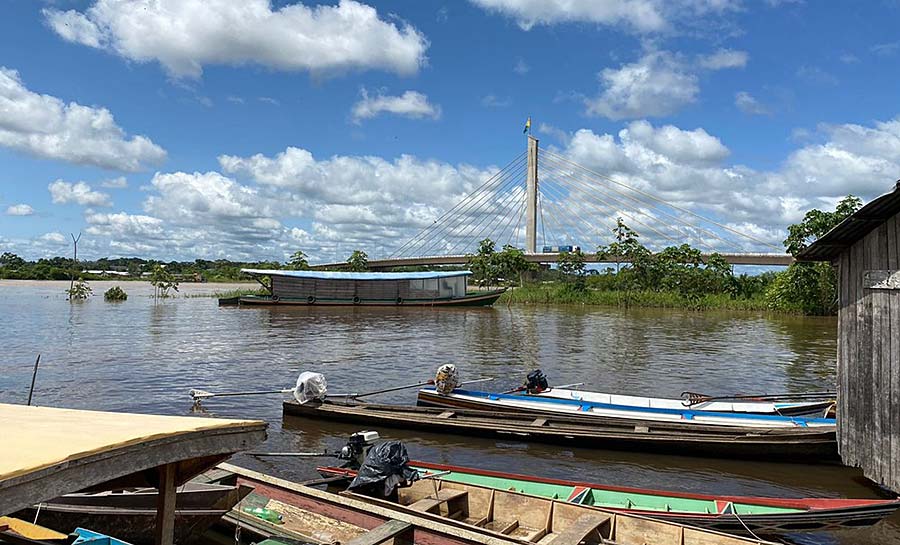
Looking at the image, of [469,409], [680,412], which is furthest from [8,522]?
[680,412]

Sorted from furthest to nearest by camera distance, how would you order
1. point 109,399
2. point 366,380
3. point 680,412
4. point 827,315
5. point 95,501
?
1. point 827,315
2. point 366,380
3. point 109,399
4. point 680,412
5. point 95,501

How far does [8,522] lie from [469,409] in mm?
7617

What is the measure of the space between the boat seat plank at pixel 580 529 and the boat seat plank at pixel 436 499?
4.26 feet

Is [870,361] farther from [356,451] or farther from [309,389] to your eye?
[309,389]

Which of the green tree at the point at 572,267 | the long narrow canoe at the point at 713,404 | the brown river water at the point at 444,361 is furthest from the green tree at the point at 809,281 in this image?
the long narrow canoe at the point at 713,404

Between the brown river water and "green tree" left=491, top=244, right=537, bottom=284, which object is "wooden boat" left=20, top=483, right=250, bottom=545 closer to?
the brown river water

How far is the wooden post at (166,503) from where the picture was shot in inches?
156

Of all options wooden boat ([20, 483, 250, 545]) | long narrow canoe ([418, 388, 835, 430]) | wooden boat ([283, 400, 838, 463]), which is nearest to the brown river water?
wooden boat ([283, 400, 838, 463])

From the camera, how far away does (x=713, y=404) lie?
1151 cm

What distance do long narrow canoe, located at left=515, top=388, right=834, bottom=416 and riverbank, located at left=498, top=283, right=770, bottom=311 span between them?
29791 mm

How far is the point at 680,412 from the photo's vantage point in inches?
419

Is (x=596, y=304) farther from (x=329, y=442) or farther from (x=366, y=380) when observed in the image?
(x=329, y=442)

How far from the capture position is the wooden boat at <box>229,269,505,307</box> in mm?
42750

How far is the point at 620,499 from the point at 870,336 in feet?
11.3
